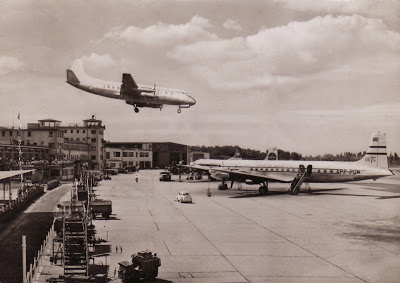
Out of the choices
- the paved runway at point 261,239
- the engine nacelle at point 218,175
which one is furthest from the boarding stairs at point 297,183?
the engine nacelle at point 218,175

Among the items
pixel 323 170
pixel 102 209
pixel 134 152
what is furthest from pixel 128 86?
pixel 134 152

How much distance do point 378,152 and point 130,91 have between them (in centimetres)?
3977

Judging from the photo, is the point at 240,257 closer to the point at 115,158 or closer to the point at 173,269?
the point at 173,269

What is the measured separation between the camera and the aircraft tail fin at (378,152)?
2384 inches

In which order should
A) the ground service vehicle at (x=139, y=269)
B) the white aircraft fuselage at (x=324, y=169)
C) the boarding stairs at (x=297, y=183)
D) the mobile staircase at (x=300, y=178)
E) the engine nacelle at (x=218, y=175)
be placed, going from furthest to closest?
1. the engine nacelle at (x=218, y=175)
2. the boarding stairs at (x=297, y=183)
3. the mobile staircase at (x=300, y=178)
4. the white aircraft fuselage at (x=324, y=169)
5. the ground service vehicle at (x=139, y=269)

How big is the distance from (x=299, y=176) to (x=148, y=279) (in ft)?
153

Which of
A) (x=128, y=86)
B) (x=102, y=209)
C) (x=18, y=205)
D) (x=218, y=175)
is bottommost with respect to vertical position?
(x=18, y=205)

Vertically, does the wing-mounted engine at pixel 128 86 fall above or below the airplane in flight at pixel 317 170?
above

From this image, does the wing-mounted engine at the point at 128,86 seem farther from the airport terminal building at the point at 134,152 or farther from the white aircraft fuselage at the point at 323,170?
the airport terminal building at the point at 134,152

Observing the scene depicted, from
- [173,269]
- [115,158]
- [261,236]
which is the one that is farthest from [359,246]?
[115,158]

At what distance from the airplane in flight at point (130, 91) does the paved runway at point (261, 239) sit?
12.9 meters

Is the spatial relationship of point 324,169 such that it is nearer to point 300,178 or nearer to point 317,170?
point 317,170

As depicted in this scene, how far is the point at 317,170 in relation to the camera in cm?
6372

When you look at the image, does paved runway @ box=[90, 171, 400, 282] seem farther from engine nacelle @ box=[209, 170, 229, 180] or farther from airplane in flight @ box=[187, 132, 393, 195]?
engine nacelle @ box=[209, 170, 229, 180]
